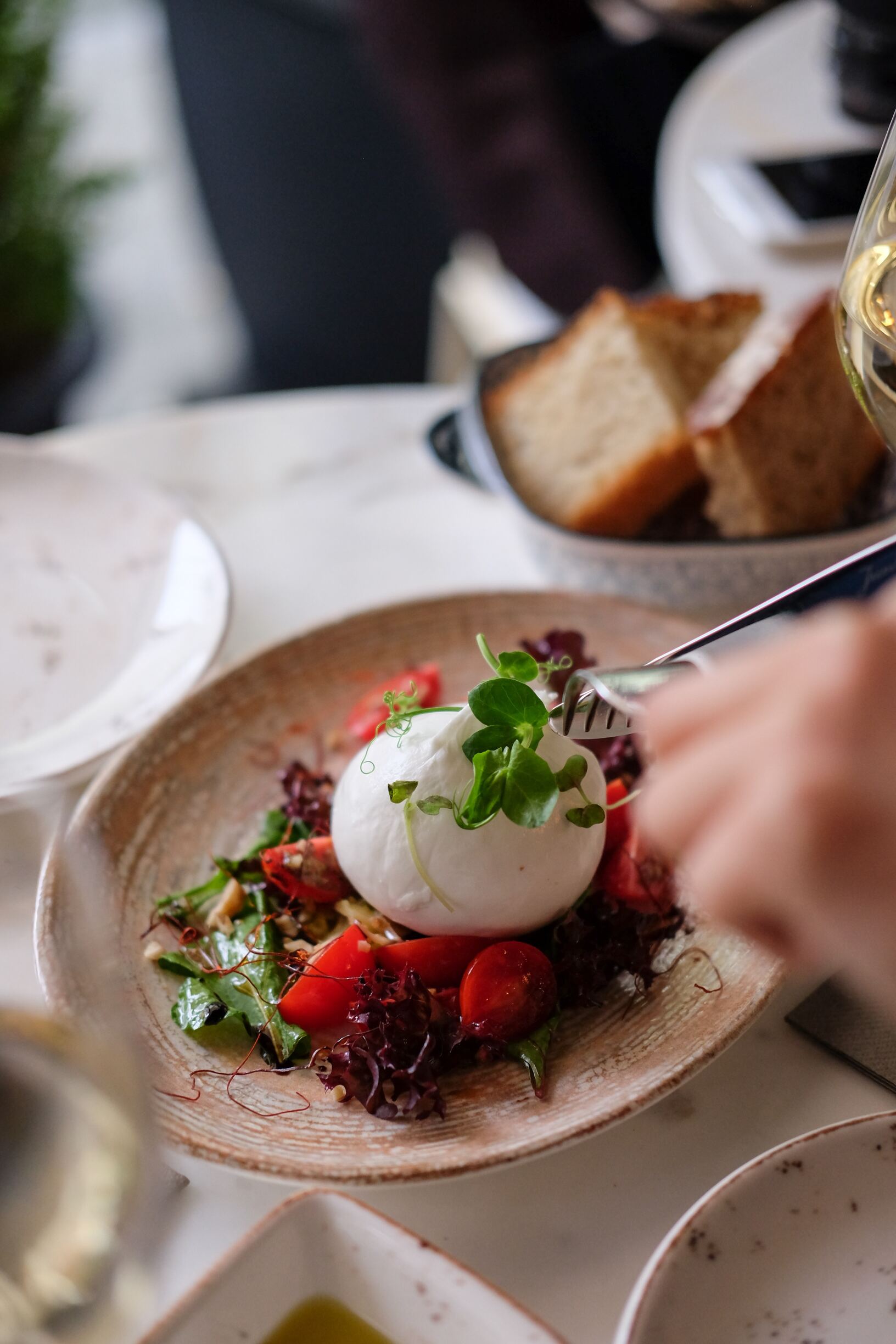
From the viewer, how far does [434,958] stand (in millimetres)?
781

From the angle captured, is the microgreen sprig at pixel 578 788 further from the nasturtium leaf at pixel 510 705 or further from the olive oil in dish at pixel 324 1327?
the olive oil in dish at pixel 324 1327

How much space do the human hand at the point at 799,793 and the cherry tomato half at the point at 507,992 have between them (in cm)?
32

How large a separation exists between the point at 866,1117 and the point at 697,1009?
12 centimetres

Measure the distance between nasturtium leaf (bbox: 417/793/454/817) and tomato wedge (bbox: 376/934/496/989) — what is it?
0.29 feet

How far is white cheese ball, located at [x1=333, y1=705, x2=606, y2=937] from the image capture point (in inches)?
30.0

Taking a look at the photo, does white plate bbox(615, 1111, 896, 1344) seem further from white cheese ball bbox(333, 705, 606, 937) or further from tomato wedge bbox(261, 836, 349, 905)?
tomato wedge bbox(261, 836, 349, 905)

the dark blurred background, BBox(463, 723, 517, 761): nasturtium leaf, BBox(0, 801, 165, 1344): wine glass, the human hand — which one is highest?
the human hand

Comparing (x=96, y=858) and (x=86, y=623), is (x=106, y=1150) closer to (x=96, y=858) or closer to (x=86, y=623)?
(x=96, y=858)

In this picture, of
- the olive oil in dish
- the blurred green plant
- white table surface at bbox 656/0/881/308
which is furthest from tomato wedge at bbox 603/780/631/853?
the blurred green plant

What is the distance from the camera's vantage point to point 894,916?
0.39 m

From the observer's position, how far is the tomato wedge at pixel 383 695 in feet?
3.18

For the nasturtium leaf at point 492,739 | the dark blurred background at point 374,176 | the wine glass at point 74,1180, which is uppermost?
the wine glass at point 74,1180

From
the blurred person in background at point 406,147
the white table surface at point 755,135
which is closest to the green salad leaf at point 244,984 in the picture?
the white table surface at point 755,135

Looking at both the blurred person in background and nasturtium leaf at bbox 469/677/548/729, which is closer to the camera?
nasturtium leaf at bbox 469/677/548/729
